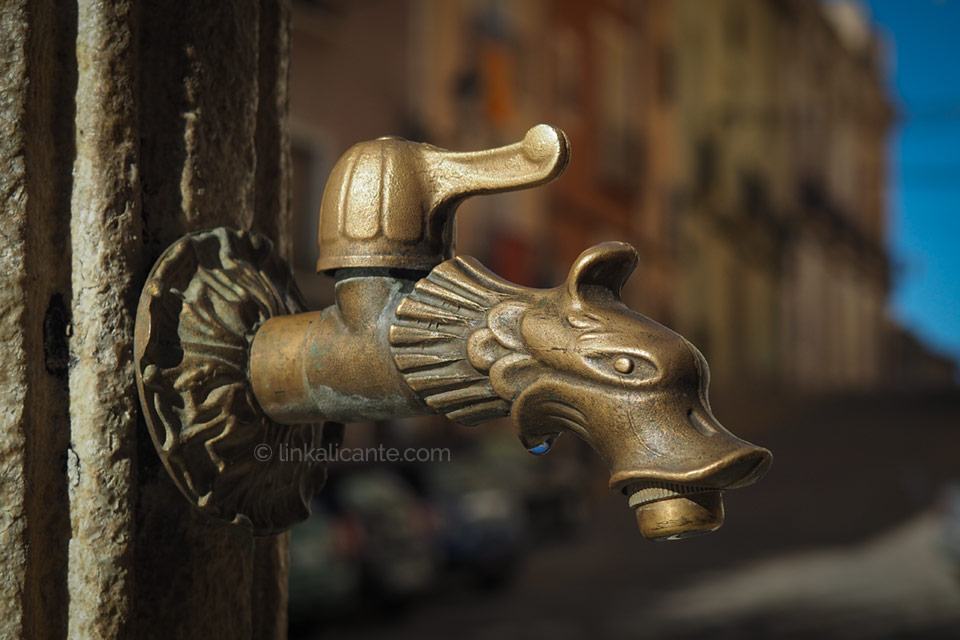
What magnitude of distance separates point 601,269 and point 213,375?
1.01 feet

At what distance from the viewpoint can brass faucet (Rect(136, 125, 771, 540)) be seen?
0.79 m

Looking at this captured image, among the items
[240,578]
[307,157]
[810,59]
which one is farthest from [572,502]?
[810,59]

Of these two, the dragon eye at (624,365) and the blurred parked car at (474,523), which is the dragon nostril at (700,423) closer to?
the dragon eye at (624,365)

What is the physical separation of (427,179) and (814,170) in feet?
84.5

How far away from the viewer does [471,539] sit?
7254mm

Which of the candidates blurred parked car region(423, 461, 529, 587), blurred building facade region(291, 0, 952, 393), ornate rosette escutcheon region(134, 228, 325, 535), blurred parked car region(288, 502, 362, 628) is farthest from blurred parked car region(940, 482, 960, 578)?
ornate rosette escutcheon region(134, 228, 325, 535)

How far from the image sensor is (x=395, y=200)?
0.89m

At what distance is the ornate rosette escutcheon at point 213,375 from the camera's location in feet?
2.99

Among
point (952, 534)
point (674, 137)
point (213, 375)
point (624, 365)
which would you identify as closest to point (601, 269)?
point (624, 365)

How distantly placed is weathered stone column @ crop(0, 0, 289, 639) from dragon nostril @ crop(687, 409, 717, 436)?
403mm

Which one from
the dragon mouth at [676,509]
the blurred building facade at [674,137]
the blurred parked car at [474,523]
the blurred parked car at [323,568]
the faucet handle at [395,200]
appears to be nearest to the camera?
the dragon mouth at [676,509]

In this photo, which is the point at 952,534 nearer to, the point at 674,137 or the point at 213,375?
the point at 213,375

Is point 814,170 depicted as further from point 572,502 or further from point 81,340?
point 81,340

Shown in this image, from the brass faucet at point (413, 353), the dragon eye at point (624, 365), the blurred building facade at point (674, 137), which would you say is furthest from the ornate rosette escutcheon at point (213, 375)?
the blurred building facade at point (674, 137)
